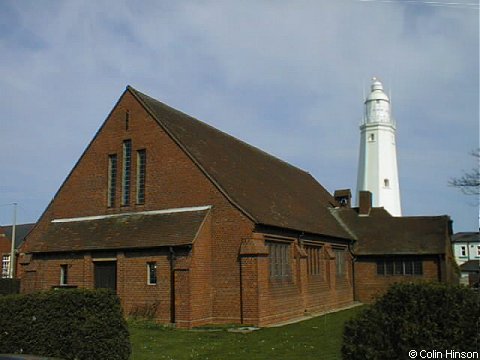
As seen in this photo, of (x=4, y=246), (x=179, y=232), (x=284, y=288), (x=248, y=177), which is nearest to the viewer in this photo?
(x=179, y=232)

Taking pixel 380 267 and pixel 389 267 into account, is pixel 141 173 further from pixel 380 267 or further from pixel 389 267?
pixel 389 267

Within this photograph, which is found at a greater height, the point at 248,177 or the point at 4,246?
the point at 248,177

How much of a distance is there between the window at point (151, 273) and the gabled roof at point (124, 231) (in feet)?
2.80

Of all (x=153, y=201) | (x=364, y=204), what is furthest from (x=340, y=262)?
(x=153, y=201)

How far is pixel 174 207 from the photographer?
24891 mm

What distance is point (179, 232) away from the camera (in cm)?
2303

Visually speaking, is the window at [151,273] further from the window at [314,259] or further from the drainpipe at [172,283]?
the window at [314,259]

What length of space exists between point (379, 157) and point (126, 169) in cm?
3079

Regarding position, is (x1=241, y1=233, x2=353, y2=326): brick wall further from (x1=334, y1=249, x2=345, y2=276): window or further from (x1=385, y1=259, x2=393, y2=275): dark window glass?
(x1=385, y1=259, x2=393, y2=275): dark window glass

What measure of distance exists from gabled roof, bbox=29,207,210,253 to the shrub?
45.5 ft

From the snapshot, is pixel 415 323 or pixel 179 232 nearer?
pixel 415 323

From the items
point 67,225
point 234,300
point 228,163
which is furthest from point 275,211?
point 67,225

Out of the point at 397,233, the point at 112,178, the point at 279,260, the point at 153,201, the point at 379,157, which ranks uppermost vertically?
the point at 379,157

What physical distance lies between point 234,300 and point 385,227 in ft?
59.2
